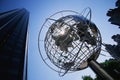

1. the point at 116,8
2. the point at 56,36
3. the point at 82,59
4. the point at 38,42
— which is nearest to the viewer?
the point at 82,59

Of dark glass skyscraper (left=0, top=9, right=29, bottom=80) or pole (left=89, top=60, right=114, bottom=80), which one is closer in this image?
pole (left=89, top=60, right=114, bottom=80)

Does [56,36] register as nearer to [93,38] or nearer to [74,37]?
[74,37]

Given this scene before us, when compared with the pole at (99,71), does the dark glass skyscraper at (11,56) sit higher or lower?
higher

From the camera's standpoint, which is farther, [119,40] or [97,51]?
[119,40]

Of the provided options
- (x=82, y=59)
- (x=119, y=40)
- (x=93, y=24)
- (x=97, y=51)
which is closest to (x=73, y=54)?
(x=82, y=59)

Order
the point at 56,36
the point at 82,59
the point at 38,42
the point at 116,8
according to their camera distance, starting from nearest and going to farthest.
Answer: the point at 82,59 < the point at 56,36 < the point at 38,42 < the point at 116,8

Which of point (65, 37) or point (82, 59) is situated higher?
point (65, 37)

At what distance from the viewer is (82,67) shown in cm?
795

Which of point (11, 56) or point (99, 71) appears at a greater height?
point (11, 56)

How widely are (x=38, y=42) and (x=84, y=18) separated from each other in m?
2.85

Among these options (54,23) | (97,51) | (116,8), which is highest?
(116,8)

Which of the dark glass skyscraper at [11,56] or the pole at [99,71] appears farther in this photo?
the dark glass skyscraper at [11,56]

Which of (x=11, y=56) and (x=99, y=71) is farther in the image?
(x=11, y=56)

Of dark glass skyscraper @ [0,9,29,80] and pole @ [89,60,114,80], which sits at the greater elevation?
dark glass skyscraper @ [0,9,29,80]
